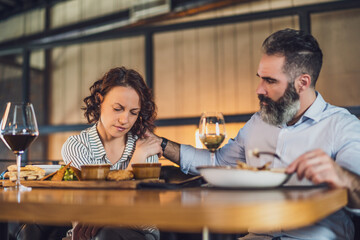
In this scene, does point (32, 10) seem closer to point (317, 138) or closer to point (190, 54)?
point (190, 54)

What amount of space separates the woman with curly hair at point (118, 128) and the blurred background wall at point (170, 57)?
6.61 ft

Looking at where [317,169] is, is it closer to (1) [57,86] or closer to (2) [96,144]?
Result: (2) [96,144]

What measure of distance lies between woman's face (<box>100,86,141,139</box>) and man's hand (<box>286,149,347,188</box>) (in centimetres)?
110

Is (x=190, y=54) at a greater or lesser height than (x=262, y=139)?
greater

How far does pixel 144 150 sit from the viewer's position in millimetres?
1880

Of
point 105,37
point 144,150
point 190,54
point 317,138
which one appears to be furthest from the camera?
point 190,54

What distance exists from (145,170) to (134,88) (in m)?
0.88

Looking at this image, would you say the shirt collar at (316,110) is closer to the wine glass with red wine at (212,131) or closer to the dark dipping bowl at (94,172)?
the wine glass with red wine at (212,131)

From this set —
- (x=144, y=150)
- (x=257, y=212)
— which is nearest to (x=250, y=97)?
(x=144, y=150)

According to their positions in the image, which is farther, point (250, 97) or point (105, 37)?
point (250, 97)

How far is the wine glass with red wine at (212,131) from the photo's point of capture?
47.6 inches

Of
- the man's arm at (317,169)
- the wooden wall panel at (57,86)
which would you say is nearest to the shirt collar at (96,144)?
the man's arm at (317,169)

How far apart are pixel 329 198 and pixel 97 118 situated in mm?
1574

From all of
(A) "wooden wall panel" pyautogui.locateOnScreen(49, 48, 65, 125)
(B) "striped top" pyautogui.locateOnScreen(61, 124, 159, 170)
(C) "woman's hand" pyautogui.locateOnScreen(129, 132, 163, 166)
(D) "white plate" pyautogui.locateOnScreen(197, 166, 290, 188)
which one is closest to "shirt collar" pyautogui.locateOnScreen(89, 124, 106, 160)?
(B) "striped top" pyautogui.locateOnScreen(61, 124, 159, 170)
